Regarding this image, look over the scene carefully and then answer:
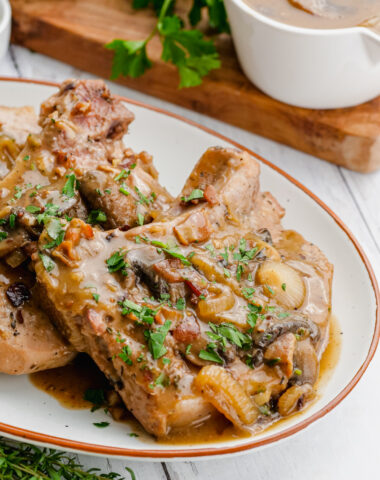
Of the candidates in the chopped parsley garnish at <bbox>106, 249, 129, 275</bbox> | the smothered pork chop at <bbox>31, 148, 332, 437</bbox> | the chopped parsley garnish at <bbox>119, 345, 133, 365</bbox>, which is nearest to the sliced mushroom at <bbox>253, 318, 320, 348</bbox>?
the smothered pork chop at <bbox>31, 148, 332, 437</bbox>

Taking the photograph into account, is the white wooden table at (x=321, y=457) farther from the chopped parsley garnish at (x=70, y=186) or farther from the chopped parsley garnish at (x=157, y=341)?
the chopped parsley garnish at (x=70, y=186)

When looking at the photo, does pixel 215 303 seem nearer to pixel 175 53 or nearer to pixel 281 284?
pixel 281 284

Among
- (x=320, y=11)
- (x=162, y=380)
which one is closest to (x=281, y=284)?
(x=162, y=380)

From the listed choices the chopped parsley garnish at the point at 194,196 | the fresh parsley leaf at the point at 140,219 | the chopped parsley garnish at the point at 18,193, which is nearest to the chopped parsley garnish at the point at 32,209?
the chopped parsley garnish at the point at 18,193

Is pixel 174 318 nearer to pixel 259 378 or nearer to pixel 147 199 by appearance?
pixel 259 378

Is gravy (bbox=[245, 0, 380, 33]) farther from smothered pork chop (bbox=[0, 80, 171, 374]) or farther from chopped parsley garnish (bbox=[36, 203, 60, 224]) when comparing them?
chopped parsley garnish (bbox=[36, 203, 60, 224])

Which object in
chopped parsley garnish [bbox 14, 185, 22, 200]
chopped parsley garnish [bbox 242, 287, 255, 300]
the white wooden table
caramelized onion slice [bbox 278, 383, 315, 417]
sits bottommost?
the white wooden table

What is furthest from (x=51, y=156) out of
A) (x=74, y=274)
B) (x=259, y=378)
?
(x=259, y=378)
